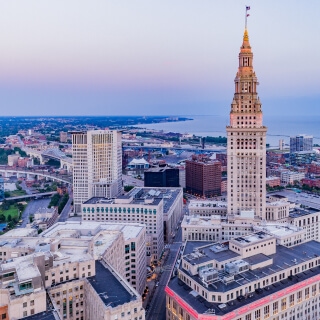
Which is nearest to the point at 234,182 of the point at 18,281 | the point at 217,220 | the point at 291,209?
the point at 217,220

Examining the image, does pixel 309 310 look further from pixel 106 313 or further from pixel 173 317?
pixel 106 313

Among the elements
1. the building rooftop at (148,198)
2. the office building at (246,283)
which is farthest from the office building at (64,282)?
the building rooftop at (148,198)

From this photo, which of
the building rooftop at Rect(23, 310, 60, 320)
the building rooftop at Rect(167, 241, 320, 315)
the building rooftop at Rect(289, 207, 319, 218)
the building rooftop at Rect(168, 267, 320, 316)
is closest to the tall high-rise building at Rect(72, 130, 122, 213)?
the building rooftop at Rect(289, 207, 319, 218)

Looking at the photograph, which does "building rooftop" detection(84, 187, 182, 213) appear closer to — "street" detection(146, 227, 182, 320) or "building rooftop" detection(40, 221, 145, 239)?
"street" detection(146, 227, 182, 320)

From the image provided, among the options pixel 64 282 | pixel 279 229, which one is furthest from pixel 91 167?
pixel 64 282

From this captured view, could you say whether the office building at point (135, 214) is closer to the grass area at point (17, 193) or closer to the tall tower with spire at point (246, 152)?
the tall tower with spire at point (246, 152)

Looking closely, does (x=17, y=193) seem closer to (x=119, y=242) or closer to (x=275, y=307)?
(x=119, y=242)
